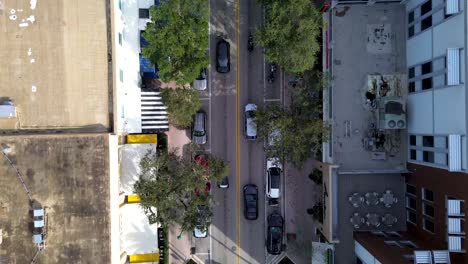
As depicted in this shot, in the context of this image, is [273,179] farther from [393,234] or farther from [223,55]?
[223,55]

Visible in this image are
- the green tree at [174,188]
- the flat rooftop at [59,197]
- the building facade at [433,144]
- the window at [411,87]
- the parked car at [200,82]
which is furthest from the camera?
the parked car at [200,82]

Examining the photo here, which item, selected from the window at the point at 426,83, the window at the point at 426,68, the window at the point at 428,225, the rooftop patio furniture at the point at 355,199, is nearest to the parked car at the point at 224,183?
the rooftop patio furniture at the point at 355,199

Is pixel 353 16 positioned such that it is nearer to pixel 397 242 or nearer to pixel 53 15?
pixel 397 242

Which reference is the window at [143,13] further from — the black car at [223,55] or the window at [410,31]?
the window at [410,31]

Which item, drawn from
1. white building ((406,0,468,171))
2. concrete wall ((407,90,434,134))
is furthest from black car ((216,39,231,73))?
concrete wall ((407,90,434,134))

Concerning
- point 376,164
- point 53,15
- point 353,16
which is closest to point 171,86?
point 53,15

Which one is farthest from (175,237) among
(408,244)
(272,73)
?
(408,244)
